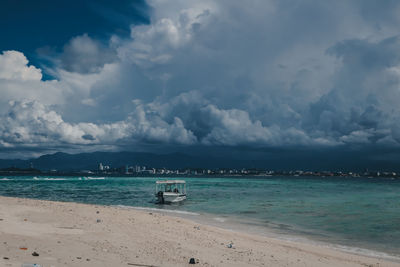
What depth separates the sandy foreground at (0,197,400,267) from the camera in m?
11.1

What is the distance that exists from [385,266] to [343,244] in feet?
20.0

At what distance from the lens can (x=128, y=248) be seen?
517 inches

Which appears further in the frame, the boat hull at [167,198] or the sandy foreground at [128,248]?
the boat hull at [167,198]

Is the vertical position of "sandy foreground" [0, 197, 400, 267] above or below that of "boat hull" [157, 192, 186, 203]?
above

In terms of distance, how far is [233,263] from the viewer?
487 inches

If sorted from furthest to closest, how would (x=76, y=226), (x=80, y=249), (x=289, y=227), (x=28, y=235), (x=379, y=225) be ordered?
(x=379, y=225), (x=289, y=227), (x=76, y=226), (x=28, y=235), (x=80, y=249)

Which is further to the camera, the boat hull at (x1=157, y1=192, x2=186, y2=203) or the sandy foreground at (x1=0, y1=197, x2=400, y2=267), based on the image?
the boat hull at (x1=157, y1=192, x2=186, y2=203)

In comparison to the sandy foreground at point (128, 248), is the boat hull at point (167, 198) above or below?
below

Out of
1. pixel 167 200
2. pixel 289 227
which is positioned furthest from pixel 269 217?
pixel 167 200

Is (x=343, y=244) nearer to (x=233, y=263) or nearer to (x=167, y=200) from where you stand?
(x=233, y=263)

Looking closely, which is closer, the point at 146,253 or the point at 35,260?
the point at 35,260

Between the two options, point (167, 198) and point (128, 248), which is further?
point (167, 198)

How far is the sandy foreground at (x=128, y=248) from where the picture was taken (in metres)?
11.1

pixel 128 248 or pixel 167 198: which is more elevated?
pixel 128 248
